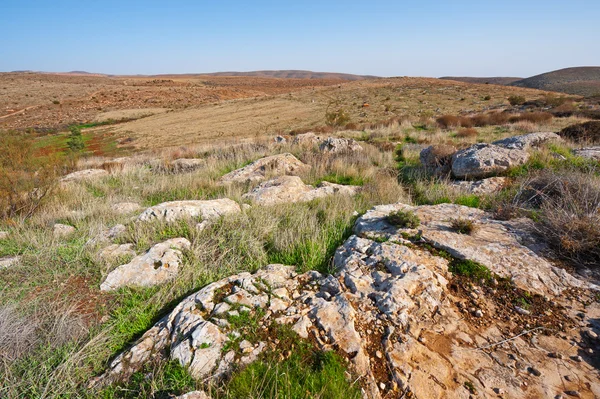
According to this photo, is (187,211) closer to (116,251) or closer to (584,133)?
(116,251)

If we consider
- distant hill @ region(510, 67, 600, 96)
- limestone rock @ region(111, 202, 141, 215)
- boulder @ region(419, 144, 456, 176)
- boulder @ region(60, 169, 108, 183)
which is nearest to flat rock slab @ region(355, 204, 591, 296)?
boulder @ region(419, 144, 456, 176)

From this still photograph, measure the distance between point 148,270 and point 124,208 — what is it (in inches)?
110

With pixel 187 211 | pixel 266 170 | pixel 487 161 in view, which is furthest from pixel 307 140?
pixel 187 211

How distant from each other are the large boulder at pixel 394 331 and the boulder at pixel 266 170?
15.5ft

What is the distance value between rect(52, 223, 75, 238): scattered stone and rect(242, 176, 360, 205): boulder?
265cm

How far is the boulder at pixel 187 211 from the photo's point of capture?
4.25 metres

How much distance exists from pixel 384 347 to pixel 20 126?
4499 cm

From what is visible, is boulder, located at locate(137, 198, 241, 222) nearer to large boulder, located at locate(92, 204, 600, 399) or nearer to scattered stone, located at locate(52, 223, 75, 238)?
scattered stone, located at locate(52, 223, 75, 238)

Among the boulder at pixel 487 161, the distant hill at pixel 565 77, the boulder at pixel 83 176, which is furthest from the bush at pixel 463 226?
the distant hill at pixel 565 77

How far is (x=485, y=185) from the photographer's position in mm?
5340

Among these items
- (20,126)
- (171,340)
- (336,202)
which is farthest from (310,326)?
(20,126)

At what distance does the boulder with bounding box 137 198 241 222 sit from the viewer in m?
4.25

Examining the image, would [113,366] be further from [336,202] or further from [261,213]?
[336,202]

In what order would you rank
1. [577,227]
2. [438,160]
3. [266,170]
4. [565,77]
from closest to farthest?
1. [577,227]
2. [438,160]
3. [266,170]
4. [565,77]
